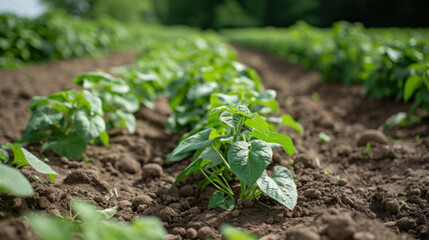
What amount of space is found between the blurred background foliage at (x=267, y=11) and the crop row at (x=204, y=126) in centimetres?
2862

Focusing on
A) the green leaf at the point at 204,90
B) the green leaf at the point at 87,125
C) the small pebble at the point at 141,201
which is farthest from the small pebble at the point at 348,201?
the green leaf at the point at 87,125

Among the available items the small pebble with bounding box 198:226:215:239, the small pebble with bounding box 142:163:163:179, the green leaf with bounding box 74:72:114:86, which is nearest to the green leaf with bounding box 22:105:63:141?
the green leaf with bounding box 74:72:114:86

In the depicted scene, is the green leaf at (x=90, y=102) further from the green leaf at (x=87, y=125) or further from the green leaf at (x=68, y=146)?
the green leaf at (x=68, y=146)

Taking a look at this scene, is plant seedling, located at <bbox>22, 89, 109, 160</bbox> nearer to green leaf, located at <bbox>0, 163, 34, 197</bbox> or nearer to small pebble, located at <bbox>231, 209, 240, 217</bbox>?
green leaf, located at <bbox>0, 163, 34, 197</bbox>

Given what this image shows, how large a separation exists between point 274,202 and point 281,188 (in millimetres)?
219

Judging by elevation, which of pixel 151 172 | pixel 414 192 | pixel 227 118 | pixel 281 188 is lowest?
pixel 151 172

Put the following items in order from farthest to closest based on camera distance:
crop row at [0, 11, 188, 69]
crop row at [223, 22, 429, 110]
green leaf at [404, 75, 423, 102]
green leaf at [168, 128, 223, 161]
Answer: crop row at [0, 11, 188, 69]
crop row at [223, 22, 429, 110]
green leaf at [404, 75, 423, 102]
green leaf at [168, 128, 223, 161]

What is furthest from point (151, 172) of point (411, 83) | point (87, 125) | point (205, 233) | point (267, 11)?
point (267, 11)

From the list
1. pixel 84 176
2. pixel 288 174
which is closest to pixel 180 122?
pixel 84 176

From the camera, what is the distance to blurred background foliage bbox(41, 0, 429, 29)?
2705cm

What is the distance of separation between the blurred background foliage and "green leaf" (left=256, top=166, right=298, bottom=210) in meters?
29.4

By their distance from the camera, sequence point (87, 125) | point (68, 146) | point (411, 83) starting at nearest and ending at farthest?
1. point (87, 125)
2. point (68, 146)
3. point (411, 83)

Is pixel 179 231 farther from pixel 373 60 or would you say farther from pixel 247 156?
pixel 373 60

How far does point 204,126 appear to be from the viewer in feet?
6.61
